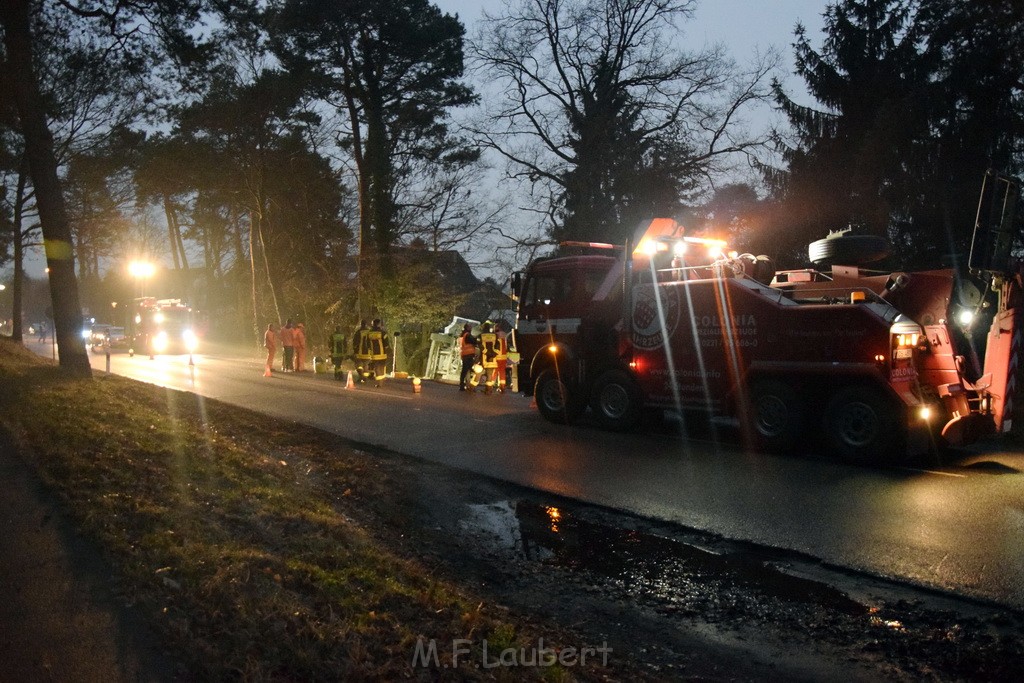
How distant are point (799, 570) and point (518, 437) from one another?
650 centimetres

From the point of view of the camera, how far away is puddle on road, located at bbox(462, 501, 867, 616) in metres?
5.98

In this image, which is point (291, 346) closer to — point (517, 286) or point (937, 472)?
point (517, 286)

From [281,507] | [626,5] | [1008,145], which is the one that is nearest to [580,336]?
[281,507]

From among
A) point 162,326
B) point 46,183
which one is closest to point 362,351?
point 46,183

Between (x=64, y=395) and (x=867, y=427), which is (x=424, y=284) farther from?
(x=867, y=427)

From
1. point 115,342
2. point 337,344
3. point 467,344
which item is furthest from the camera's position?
Answer: point 115,342

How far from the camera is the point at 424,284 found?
31.5m

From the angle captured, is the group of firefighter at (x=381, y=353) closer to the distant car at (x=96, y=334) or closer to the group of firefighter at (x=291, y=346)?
the group of firefighter at (x=291, y=346)

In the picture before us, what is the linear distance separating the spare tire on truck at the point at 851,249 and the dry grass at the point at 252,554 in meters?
6.59

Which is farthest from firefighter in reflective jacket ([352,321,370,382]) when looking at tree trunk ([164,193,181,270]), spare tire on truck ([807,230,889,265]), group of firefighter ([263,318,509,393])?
tree trunk ([164,193,181,270])

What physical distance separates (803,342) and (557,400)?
178 inches

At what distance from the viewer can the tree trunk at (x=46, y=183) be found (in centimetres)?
1474

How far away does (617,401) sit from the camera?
12.9 m

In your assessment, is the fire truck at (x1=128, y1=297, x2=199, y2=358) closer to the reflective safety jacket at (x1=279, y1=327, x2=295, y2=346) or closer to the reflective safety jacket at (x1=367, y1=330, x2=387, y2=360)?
the reflective safety jacket at (x1=279, y1=327, x2=295, y2=346)
